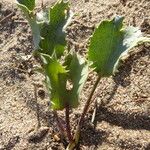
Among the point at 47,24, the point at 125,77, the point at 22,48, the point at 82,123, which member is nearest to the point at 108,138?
the point at 82,123

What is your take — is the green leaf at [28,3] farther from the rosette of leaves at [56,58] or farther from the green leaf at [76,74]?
the green leaf at [76,74]

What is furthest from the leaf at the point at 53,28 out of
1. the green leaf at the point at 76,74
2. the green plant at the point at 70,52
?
the green leaf at the point at 76,74

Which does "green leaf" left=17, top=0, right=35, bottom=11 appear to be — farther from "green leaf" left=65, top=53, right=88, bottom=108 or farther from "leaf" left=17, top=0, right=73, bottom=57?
"green leaf" left=65, top=53, right=88, bottom=108

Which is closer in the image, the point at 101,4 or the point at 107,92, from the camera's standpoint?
the point at 107,92

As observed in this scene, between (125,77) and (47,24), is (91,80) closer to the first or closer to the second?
(125,77)

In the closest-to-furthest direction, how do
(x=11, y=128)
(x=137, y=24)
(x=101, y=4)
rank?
(x=11, y=128) → (x=137, y=24) → (x=101, y=4)

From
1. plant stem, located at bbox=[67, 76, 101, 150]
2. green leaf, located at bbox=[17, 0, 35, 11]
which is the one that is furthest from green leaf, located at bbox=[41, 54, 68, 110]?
green leaf, located at bbox=[17, 0, 35, 11]

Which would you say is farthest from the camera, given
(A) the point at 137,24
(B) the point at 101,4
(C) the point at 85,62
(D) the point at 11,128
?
(B) the point at 101,4

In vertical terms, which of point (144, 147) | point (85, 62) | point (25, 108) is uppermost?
point (85, 62)
